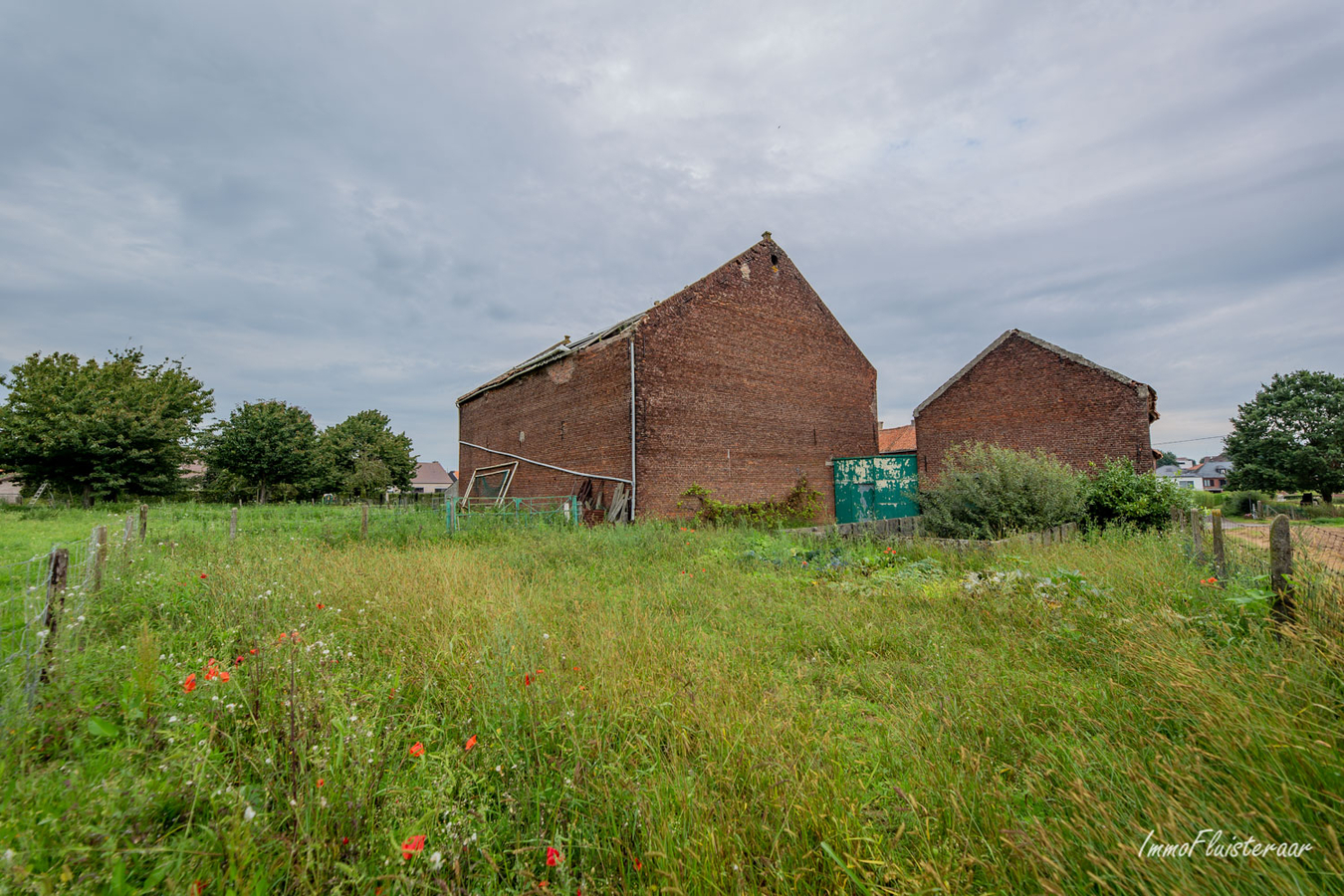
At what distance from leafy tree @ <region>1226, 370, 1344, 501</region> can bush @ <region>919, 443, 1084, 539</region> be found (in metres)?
38.3

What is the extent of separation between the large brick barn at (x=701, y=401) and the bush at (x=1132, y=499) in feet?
25.0

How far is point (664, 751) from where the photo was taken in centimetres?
272

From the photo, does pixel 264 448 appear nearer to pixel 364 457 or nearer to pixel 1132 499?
pixel 364 457

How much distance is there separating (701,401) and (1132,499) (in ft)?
36.5

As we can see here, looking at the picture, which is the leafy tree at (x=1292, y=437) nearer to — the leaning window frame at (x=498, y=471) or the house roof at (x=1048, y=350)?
the house roof at (x=1048, y=350)

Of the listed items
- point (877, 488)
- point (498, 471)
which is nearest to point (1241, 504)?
point (877, 488)

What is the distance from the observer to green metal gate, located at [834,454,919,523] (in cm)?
1812

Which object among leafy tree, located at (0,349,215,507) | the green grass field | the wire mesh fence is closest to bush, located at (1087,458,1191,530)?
the green grass field

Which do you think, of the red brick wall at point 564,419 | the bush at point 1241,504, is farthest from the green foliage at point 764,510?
the bush at point 1241,504

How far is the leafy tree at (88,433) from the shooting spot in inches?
964

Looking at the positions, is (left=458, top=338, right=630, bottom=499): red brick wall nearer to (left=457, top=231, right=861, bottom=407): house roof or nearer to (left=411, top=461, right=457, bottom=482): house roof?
(left=457, top=231, right=861, bottom=407): house roof

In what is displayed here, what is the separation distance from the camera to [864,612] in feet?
17.7

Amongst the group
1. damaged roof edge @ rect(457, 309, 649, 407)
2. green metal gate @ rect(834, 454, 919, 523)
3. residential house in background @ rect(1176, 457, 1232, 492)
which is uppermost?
damaged roof edge @ rect(457, 309, 649, 407)

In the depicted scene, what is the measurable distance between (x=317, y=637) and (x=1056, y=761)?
433 cm
